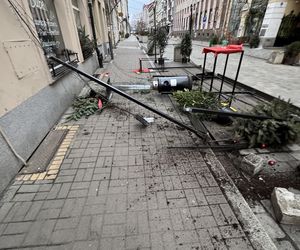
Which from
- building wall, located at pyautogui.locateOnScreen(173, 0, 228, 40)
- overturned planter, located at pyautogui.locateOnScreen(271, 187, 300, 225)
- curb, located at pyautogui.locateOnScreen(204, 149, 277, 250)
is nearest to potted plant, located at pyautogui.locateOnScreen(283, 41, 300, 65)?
curb, located at pyautogui.locateOnScreen(204, 149, 277, 250)

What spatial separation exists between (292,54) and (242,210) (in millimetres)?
10714

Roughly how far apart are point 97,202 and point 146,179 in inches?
25.6

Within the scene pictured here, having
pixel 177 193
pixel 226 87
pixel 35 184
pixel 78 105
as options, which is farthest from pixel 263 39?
pixel 35 184

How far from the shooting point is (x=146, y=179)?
2.33 m

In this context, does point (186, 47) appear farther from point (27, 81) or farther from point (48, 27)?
point (27, 81)

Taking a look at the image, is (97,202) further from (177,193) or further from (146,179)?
(177,193)

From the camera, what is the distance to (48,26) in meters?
4.25

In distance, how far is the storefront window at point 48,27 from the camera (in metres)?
3.65

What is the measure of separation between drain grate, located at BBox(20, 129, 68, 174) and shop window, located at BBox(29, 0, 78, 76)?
4.58ft

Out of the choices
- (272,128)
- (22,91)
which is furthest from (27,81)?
(272,128)

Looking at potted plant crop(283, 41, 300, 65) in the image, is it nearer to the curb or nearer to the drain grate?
the curb

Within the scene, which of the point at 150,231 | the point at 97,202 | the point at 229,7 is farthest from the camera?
the point at 229,7

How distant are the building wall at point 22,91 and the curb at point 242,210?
270 centimetres

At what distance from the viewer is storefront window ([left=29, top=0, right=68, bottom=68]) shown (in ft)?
12.0
